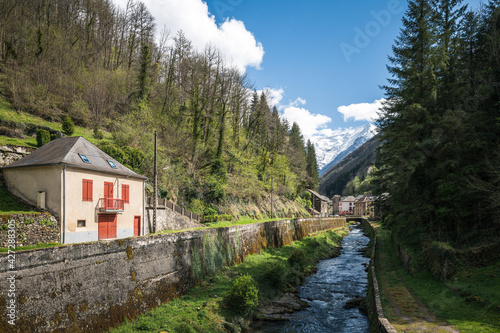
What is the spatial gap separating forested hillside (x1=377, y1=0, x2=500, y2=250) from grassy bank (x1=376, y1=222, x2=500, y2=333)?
151cm

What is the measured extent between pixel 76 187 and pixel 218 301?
1120 centimetres

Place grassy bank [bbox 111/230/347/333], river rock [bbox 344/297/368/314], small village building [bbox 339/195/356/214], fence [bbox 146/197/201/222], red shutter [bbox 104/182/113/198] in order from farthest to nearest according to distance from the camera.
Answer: small village building [bbox 339/195/356/214] < fence [bbox 146/197/201/222] < red shutter [bbox 104/182/113/198] < river rock [bbox 344/297/368/314] < grassy bank [bbox 111/230/347/333]

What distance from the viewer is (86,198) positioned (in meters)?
17.9

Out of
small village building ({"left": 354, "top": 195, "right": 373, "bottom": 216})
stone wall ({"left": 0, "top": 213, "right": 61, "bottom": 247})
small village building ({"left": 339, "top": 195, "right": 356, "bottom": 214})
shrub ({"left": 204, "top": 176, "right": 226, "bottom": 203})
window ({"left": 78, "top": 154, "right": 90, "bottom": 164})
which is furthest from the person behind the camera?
small village building ({"left": 339, "top": 195, "right": 356, "bottom": 214})

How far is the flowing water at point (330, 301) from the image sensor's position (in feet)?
42.0

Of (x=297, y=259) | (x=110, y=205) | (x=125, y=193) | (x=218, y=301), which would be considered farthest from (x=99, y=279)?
(x=297, y=259)

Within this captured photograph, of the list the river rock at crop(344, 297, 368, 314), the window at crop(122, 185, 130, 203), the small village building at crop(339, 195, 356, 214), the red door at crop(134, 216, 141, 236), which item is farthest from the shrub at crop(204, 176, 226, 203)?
the small village building at crop(339, 195, 356, 214)

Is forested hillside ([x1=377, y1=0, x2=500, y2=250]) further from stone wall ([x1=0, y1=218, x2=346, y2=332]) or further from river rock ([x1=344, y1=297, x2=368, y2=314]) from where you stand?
stone wall ([x1=0, y1=218, x2=346, y2=332])

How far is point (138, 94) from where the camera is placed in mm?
36375

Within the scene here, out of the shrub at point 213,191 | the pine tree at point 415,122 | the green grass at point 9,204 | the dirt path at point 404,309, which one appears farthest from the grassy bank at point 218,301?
the shrub at point 213,191

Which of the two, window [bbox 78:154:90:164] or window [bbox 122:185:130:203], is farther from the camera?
window [bbox 122:185:130:203]

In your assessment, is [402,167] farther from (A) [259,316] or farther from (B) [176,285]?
(B) [176,285]

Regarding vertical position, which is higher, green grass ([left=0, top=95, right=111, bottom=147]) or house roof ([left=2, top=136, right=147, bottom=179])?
green grass ([left=0, top=95, right=111, bottom=147])

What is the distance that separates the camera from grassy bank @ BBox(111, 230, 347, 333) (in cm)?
1007
